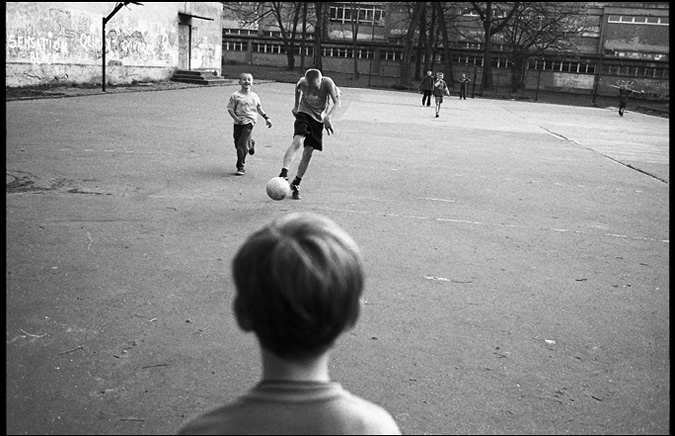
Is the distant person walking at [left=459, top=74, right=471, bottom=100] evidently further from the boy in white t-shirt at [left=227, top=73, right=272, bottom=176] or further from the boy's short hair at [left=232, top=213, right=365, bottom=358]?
the boy's short hair at [left=232, top=213, right=365, bottom=358]

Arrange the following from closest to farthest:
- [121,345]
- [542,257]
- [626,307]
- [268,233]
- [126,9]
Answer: [268,233] < [121,345] < [626,307] < [542,257] < [126,9]

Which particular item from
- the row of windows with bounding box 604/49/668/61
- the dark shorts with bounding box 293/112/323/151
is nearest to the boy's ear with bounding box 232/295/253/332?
the dark shorts with bounding box 293/112/323/151

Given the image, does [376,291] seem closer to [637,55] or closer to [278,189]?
[278,189]

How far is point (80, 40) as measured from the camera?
103 ft

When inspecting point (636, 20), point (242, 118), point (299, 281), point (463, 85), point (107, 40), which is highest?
point (636, 20)

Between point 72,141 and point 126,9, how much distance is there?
23.5m

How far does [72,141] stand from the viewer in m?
13.8

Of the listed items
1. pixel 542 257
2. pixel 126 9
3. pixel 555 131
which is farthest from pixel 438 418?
pixel 126 9

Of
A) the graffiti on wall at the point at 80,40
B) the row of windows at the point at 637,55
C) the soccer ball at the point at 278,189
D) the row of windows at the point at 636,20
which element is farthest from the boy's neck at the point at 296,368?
the row of windows at the point at 636,20

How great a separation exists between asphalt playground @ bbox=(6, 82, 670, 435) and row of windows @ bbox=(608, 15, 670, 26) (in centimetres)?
6752

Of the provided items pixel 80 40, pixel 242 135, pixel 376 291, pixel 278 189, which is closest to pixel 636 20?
pixel 80 40

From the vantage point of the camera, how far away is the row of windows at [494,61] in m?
70.3

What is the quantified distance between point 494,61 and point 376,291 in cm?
7077

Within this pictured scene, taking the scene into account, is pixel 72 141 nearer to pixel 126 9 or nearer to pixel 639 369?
pixel 639 369
